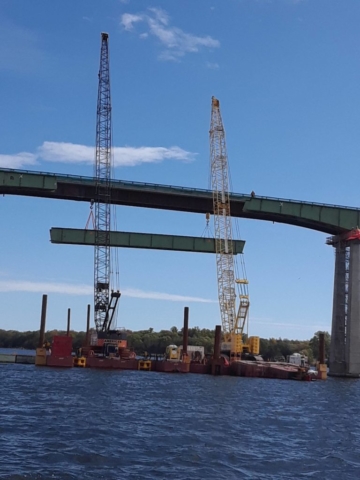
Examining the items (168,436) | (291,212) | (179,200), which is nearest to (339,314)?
(291,212)

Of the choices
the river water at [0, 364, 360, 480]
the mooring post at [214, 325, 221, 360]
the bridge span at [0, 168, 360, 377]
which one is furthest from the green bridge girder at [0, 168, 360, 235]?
the river water at [0, 364, 360, 480]

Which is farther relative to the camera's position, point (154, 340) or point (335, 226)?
point (154, 340)

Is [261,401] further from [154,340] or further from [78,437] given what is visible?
[154,340]

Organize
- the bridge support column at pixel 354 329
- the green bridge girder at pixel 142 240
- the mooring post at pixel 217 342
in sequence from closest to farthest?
the mooring post at pixel 217 342, the green bridge girder at pixel 142 240, the bridge support column at pixel 354 329

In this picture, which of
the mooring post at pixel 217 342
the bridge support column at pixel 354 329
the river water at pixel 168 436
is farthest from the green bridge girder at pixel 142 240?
the river water at pixel 168 436

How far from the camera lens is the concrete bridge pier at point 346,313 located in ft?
289

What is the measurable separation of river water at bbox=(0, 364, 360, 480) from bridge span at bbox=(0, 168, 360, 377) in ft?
127

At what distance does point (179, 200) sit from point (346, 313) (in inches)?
1005

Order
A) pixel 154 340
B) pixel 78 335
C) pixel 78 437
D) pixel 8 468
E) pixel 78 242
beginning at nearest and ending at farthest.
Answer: pixel 8 468 < pixel 78 437 < pixel 78 242 < pixel 154 340 < pixel 78 335

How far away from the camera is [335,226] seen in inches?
3556

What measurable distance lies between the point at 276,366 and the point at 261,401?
39274 mm

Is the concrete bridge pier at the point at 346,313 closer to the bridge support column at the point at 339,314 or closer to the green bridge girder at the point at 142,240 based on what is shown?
the bridge support column at the point at 339,314

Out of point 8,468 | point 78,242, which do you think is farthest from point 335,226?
point 8,468

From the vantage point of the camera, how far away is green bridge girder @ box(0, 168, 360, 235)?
8094 cm
